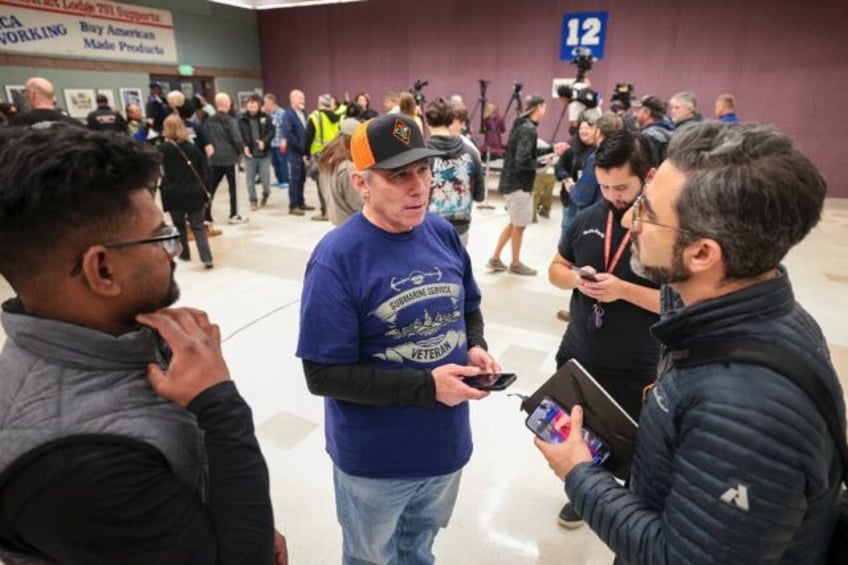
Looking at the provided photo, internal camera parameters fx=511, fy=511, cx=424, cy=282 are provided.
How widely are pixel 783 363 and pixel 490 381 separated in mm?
722

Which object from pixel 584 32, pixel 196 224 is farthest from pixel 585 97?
pixel 584 32

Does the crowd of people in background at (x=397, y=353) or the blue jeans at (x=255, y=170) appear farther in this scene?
the blue jeans at (x=255, y=170)

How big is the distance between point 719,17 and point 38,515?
11.5m

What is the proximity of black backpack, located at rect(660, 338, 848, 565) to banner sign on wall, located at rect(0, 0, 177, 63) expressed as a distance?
12378 millimetres

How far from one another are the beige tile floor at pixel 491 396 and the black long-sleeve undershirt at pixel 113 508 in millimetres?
1434

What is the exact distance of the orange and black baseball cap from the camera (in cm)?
137

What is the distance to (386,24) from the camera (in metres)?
12.2

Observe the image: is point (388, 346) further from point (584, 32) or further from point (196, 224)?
point (584, 32)

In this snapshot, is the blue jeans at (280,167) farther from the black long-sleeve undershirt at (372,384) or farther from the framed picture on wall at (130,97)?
the black long-sleeve undershirt at (372,384)

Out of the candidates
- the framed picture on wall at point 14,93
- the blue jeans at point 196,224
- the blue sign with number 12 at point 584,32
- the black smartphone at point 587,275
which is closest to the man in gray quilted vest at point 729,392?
the black smartphone at point 587,275

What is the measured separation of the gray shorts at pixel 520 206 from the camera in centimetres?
476

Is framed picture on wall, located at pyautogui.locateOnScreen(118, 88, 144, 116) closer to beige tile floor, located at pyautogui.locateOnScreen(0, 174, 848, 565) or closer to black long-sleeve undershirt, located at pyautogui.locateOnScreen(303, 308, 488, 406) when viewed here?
beige tile floor, located at pyautogui.locateOnScreen(0, 174, 848, 565)

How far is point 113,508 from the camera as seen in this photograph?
64 centimetres

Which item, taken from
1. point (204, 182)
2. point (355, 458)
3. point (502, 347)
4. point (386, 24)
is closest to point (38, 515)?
point (355, 458)
